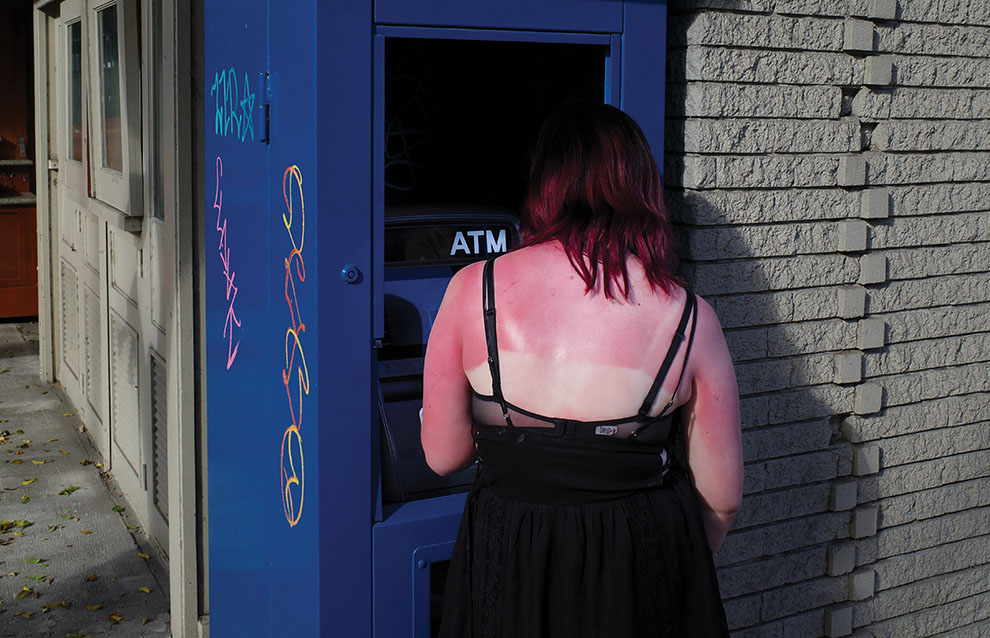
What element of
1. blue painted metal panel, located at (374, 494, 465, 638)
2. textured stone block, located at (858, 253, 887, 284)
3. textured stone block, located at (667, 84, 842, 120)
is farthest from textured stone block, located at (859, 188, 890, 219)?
blue painted metal panel, located at (374, 494, 465, 638)

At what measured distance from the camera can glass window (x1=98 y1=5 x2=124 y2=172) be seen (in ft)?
15.7

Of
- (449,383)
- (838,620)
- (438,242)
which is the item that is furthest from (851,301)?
(449,383)

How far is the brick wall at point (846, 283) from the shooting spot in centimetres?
270

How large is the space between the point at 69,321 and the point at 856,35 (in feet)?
18.0

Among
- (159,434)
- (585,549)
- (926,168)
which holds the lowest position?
(159,434)

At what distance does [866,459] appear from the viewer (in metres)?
3.09

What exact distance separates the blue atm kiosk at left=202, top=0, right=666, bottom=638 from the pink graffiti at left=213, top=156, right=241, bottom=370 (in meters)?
0.01

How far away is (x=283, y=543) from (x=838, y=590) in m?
1.62

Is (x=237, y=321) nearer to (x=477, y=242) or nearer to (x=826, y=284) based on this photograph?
(x=477, y=242)

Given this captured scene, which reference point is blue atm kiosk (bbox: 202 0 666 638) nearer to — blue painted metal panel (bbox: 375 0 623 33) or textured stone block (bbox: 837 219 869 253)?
blue painted metal panel (bbox: 375 0 623 33)

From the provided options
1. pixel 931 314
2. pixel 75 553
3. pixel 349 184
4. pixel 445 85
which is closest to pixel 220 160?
pixel 445 85

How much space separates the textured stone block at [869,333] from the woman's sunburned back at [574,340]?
1.28 metres

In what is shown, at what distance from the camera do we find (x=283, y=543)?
97.7 inches

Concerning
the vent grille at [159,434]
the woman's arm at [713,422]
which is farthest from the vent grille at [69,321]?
the woman's arm at [713,422]
